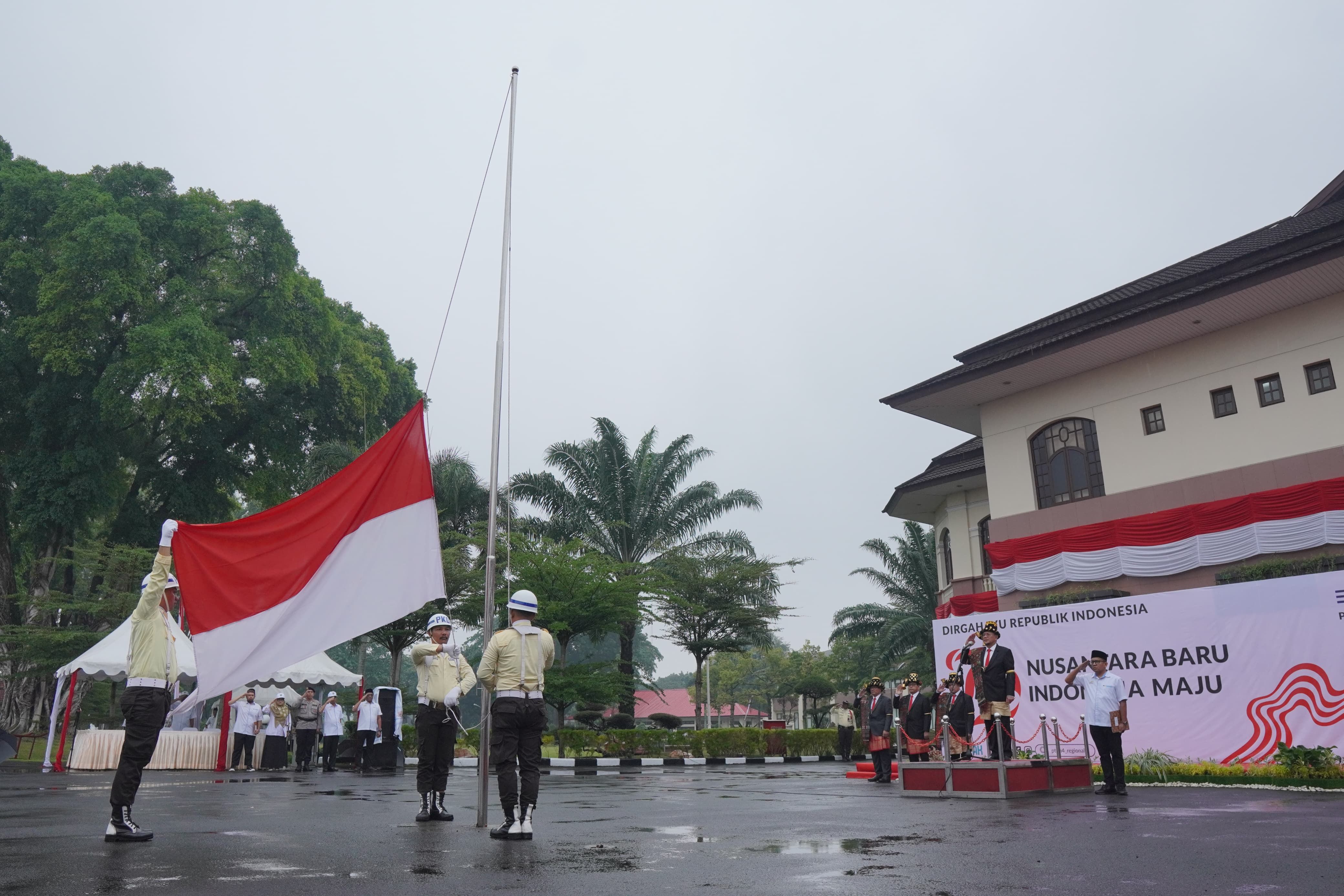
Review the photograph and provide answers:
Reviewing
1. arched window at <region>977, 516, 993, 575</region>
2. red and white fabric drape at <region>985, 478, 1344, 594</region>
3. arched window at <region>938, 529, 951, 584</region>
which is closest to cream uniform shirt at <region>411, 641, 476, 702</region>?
red and white fabric drape at <region>985, 478, 1344, 594</region>

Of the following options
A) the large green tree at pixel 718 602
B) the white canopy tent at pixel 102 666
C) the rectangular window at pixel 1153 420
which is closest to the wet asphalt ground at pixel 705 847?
the white canopy tent at pixel 102 666

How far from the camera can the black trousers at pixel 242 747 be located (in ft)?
71.4

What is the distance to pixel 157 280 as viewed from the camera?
3166cm

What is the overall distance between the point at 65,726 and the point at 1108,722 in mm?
21167

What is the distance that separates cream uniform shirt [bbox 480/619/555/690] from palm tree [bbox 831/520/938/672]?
34.7 metres

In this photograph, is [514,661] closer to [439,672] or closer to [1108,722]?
[439,672]

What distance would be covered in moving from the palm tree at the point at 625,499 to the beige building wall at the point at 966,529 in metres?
9.15

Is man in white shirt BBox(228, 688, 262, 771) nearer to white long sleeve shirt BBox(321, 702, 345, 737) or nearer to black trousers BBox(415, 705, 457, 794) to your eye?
white long sleeve shirt BBox(321, 702, 345, 737)

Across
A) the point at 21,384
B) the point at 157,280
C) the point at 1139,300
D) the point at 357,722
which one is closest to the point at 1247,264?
the point at 1139,300

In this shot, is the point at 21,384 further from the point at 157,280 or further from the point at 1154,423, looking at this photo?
the point at 1154,423

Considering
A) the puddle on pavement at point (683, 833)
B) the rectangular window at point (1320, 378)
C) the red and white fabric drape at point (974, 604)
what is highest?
the rectangular window at point (1320, 378)

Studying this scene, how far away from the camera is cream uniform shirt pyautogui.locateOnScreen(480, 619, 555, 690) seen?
7.49 metres

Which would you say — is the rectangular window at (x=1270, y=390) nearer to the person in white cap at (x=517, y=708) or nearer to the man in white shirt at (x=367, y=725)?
the person in white cap at (x=517, y=708)

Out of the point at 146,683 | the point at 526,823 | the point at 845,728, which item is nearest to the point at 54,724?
the point at 146,683
